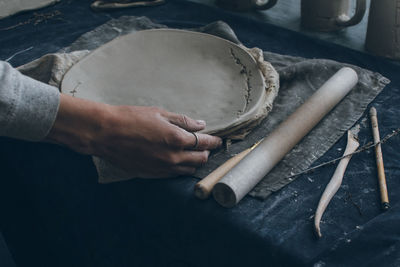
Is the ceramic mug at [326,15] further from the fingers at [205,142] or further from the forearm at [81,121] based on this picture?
the forearm at [81,121]

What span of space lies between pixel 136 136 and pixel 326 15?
689mm

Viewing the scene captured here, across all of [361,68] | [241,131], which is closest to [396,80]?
[361,68]

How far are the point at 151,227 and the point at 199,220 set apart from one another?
12cm

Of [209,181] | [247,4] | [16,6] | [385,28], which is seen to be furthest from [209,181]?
[16,6]

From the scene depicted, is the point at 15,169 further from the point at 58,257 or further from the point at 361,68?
the point at 361,68

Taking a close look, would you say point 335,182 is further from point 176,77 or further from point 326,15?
point 326,15

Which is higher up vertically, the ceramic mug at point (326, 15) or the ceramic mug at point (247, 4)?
the ceramic mug at point (326, 15)

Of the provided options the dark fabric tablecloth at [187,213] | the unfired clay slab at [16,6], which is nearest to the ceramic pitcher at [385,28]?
the dark fabric tablecloth at [187,213]

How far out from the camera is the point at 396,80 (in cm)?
96

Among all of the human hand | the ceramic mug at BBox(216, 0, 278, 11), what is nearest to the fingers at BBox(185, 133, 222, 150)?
the human hand

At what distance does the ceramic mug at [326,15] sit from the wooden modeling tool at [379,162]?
1.18 ft

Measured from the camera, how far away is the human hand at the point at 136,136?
2.26 ft

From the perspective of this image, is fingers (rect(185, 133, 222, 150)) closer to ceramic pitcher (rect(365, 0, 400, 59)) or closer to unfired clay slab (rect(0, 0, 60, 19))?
ceramic pitcher (rect(365, 0, 400, 59))

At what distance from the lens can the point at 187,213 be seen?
69cm
